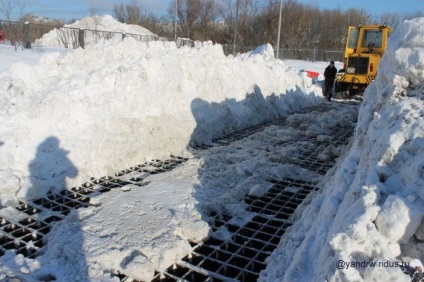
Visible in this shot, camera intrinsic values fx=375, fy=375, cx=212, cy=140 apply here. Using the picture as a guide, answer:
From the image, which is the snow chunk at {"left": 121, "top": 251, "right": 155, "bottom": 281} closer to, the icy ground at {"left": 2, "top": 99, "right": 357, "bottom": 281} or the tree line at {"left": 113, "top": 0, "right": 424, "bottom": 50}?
the icy ground at {"left": 2, "top": 99, "right": 357, "bottom": 281}

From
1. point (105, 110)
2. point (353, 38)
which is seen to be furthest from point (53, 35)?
point (105, 110)

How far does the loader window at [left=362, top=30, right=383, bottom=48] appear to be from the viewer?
14982 mm

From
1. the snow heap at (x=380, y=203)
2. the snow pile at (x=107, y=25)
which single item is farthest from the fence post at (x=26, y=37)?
the snow pile at (x=107, y=25)

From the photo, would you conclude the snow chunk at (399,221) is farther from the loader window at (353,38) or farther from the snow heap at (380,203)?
the loader window at (353,38)

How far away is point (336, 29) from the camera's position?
4797 centimetres

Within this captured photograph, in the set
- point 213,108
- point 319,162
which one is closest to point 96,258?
point 319,162

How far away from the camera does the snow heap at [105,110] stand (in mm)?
4965

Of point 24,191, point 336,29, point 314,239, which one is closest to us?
point 314,239

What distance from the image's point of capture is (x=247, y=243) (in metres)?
3.92

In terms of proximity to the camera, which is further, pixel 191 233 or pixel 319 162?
pixel 319 162

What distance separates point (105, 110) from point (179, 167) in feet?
4.79

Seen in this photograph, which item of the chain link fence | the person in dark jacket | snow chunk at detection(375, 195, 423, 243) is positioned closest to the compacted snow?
snow chunk at detection(375, 195, 423, 243)

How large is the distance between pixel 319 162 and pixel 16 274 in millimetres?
4965

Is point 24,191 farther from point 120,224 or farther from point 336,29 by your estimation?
point 336,29
